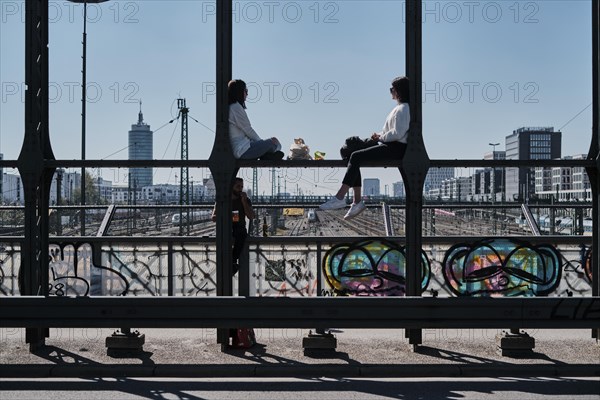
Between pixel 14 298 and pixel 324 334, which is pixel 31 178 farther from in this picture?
pixel 324 334

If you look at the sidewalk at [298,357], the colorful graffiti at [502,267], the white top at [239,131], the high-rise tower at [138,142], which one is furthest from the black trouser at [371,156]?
Answer: the high-rise tower at [138,142]

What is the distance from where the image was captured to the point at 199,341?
8.11 metres

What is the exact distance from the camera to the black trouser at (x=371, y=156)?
751cm

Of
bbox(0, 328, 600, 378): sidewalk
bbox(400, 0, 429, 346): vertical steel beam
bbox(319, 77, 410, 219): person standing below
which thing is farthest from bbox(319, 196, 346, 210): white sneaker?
bbox(0, 328, 600, 378): sidewalk

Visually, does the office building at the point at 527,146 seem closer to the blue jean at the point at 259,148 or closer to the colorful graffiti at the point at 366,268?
the colorful graffiti at the point at 366,268

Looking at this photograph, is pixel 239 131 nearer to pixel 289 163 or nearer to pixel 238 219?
pixel 289 163

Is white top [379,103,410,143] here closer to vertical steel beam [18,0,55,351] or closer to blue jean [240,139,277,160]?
blue jean [240,139,277,160]

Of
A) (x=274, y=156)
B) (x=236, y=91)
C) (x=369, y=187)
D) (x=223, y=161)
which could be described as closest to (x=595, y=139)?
(x=274, y=156)

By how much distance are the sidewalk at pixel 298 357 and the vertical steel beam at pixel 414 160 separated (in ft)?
2.13

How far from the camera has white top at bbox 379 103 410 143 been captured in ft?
24.6

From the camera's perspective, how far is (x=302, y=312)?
646 cm

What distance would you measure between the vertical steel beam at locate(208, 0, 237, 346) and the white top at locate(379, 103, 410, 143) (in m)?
1.93

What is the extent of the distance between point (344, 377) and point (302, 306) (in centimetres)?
95

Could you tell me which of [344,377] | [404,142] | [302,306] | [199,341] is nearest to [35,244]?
[199,341]
